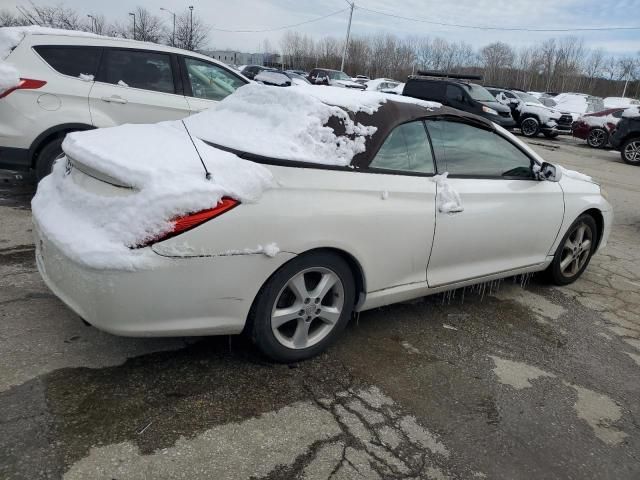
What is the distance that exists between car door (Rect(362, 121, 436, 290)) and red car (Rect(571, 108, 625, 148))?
691 inches

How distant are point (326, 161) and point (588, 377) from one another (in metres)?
2.13

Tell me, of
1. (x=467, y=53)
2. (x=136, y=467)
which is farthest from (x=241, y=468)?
(x=467, y=53)

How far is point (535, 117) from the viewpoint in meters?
20.4

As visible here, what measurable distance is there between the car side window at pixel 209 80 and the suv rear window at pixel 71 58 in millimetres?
1072

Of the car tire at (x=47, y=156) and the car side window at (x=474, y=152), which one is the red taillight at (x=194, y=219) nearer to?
the car side window at (x=474, y=152)

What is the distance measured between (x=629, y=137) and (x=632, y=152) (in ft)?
1.42

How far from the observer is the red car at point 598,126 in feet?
59.3

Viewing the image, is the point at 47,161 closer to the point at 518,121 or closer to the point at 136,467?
the point at 136,467

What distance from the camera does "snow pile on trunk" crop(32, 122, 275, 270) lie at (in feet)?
7.77

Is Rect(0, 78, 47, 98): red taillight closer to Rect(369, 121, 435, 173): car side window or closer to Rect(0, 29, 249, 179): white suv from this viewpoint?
Rect(0, 29, 249, 179): white suv

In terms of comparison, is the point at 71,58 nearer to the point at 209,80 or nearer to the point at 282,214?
the point at 209,80

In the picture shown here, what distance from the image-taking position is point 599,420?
2871 mm

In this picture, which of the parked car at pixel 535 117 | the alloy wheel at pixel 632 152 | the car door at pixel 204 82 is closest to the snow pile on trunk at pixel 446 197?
the car door at pixel 204 82

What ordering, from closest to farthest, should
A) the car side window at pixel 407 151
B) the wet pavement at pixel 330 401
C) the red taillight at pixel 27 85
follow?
the wet pavement at pixel 330 401 < the car side window at pixel 407 151 < the red taillight at pixel 27 85
